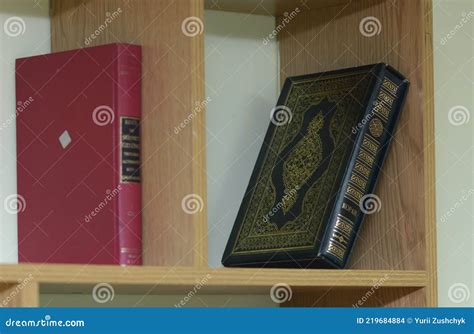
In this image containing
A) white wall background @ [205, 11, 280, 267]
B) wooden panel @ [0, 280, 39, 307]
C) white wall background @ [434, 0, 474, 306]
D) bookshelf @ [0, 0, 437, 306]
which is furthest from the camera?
white wall background @ [434, 0, 474, 306]

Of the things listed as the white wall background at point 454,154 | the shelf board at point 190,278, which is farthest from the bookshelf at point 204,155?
the white wall background at point 454,154

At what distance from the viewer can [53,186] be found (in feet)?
5.11

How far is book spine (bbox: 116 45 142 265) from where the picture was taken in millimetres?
1498

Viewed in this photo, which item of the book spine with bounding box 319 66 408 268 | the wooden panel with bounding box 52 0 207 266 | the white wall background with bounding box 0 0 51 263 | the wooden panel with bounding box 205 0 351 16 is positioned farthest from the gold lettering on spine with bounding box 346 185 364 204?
the white wall background with bounding box 0 0 51 263

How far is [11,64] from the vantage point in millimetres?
1628

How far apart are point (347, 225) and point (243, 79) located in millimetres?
341

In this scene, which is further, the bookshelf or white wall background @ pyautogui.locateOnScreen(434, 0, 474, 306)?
white wall background @ pyautogui.locateOnScreen(434, 0, 474, 306)

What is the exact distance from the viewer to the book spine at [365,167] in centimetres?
159

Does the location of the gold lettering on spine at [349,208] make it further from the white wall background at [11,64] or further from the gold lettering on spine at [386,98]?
the white wall background at [11,64]

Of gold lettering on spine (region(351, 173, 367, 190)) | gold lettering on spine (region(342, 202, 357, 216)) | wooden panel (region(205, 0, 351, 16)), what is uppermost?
wooden panel (region(205, 0, 351, 16))

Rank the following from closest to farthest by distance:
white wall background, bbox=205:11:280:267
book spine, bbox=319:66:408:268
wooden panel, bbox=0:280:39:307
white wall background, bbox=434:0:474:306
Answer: wooden panel, bbox=0:280:39:307
book spine, bbox=319:66:408:268
white wall background, bbox=205:11:280:267
white wall background, bbox=434:0:474:306

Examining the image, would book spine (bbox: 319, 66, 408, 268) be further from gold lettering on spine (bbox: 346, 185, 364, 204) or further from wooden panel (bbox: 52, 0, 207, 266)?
wooden panel (bbox: 52, 0, 207, 266)

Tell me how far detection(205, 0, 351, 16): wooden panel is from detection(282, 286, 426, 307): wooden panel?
45 centimetres

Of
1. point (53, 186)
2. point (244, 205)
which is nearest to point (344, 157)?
point (244, 205)
